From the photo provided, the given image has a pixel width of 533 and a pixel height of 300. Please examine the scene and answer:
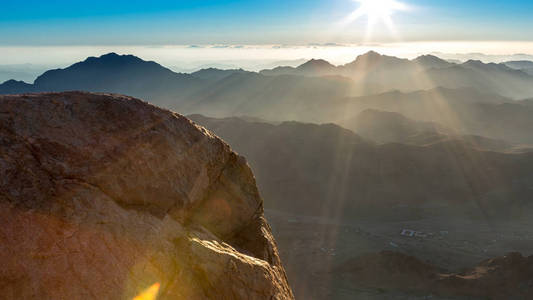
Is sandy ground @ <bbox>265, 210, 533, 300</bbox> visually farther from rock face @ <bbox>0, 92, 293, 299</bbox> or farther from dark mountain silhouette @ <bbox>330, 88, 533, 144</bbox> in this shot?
dark mountain silhouette @ <bbox>330, 88, 533, 144</bbox>

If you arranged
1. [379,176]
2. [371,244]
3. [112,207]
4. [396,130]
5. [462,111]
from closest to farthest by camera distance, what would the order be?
[112,207]
[371,244]
[379,176]
[396,130]
[462,111]

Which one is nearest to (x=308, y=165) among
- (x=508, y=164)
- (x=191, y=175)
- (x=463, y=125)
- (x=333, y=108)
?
(x=508, y=164)

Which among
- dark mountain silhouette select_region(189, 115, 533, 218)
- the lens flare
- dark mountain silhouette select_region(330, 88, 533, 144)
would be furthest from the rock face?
dark mountain silhouette select_region(330, 88, 533, 144)

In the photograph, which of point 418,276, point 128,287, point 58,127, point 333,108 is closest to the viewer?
point 128,287

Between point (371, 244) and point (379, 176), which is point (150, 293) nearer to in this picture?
point (371, 244)

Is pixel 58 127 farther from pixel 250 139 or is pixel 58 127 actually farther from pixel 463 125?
pixel 463 125

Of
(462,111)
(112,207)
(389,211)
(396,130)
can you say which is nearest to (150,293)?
(112,207)
